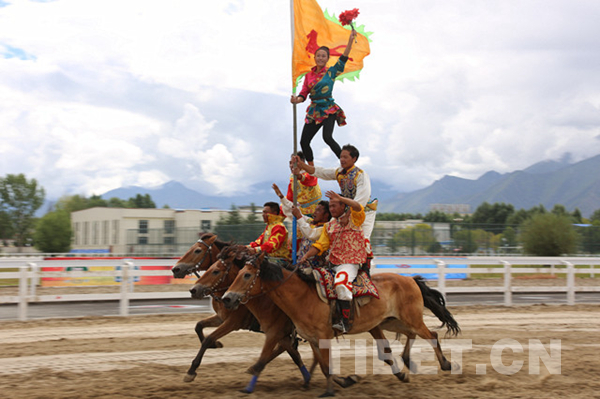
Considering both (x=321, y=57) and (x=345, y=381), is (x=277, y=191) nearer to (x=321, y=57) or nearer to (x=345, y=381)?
(x=321, y=57)

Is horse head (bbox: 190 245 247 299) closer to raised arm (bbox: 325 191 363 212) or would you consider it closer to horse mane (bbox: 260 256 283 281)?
horse mane (bbox: 260 256 283 281)

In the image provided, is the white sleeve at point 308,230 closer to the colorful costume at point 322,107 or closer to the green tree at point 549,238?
the colorful costume at point 322,107

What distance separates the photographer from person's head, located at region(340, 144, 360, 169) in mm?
6500

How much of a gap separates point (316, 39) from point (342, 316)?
3.73 m

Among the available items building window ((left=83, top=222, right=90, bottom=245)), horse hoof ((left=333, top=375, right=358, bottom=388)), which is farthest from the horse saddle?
building window ((left=83, top=222, right=90, bottom=245))

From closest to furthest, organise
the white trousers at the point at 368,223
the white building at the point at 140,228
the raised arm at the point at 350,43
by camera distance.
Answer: the white trousers at the point at 368,223, the raised arm at the point at 350,43, the white building at the point at 140,228

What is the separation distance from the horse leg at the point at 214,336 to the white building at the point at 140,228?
72.1 feet

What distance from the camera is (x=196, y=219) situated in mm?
42000

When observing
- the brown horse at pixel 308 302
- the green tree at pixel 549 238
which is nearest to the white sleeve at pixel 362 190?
the brown horse at pixel 308 302

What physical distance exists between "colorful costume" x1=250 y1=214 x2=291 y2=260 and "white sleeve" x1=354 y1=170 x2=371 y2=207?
49.1 inches

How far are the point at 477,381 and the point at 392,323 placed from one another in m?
1.29

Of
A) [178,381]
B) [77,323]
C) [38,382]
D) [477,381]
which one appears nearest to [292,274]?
[178,381]

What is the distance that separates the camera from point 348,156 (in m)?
6.50

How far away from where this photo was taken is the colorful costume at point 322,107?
6971mm
